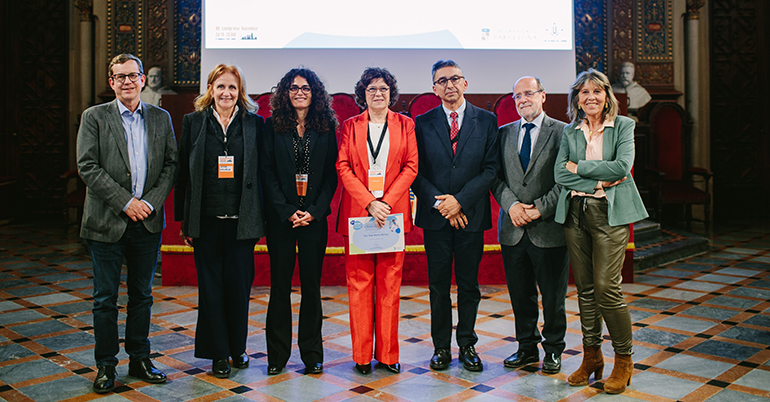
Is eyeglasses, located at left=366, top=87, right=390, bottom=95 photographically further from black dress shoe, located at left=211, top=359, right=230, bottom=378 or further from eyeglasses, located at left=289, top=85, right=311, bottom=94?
black dress shoe, located at left=211, top=359, right=230, bottom=378

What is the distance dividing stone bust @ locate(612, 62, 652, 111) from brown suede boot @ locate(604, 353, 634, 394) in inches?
250

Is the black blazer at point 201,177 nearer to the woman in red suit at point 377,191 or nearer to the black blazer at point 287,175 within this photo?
the black blazer at point 287,175

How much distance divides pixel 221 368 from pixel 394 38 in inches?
153

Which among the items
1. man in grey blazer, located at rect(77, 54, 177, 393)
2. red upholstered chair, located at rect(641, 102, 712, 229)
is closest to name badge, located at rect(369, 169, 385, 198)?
man in grey blazer, located at rect(77, 54, 177, 393)

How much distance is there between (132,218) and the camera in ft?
8.89

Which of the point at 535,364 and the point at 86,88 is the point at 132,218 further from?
the point at 86,88

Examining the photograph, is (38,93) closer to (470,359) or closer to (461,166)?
(461,166)

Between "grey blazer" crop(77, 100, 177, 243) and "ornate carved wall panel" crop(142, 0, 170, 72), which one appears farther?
"ornate carved wall panel" crop(142, 0, 170, 72)

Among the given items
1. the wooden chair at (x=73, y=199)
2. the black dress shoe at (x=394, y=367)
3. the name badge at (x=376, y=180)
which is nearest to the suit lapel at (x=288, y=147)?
the name badge at (x=376, y=180)

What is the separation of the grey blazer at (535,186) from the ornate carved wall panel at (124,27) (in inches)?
268

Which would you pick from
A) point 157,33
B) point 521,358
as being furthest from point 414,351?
point 157,33

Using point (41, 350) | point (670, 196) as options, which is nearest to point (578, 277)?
point (41, 350)

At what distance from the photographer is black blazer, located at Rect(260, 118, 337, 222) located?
113 inches

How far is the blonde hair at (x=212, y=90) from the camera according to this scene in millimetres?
2854
